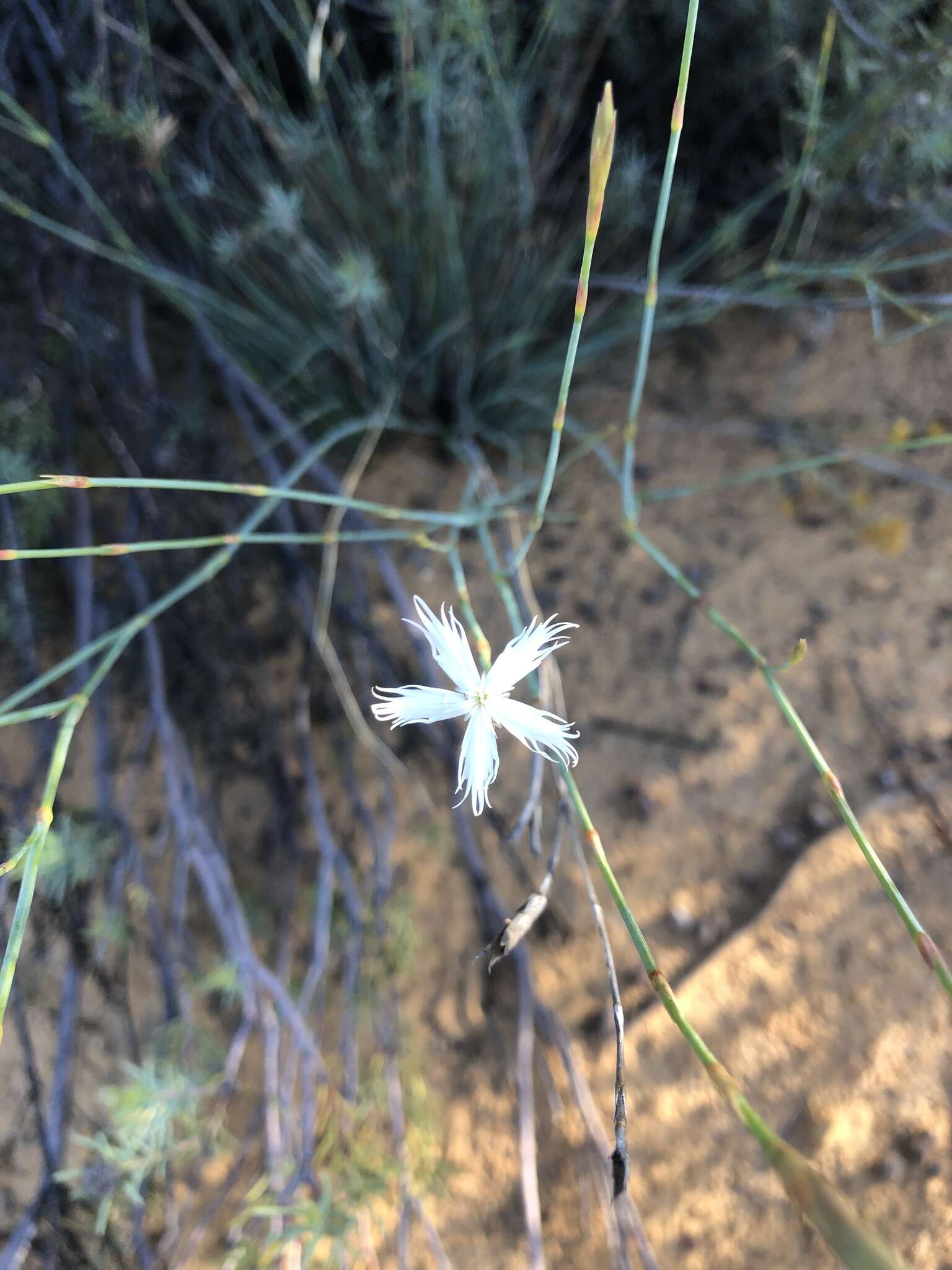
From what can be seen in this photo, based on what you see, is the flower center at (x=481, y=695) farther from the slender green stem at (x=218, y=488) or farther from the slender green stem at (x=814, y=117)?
the slender green stem at (x=814, y=117)

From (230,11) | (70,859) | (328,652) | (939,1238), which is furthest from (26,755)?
(939,1238)

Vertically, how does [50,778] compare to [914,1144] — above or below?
above

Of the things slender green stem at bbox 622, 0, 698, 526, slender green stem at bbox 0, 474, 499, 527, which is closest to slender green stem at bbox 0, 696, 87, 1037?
slender green stem at bbox 0, 474, 499, 527

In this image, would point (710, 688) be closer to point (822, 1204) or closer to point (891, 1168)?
point (891, 1168)

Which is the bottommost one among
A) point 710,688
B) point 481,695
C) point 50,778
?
point 710,688

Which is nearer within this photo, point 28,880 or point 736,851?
point 28,880

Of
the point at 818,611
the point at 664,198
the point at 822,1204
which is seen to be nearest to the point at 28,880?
the point at 822,1204

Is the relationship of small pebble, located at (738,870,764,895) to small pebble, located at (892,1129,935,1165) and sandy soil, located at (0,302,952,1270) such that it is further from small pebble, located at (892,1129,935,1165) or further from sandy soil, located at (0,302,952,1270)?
small pebble, located at (892,1129,935,1165)

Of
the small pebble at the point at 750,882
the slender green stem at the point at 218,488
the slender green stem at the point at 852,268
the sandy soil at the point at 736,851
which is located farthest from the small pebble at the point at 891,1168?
the slender green stem at the point at 852,268

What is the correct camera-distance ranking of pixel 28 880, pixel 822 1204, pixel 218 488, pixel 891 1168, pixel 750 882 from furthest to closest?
pixel 750 882
pixel 891 1168
pixel 218 488
pixel 28 880
pixel 822 1204
